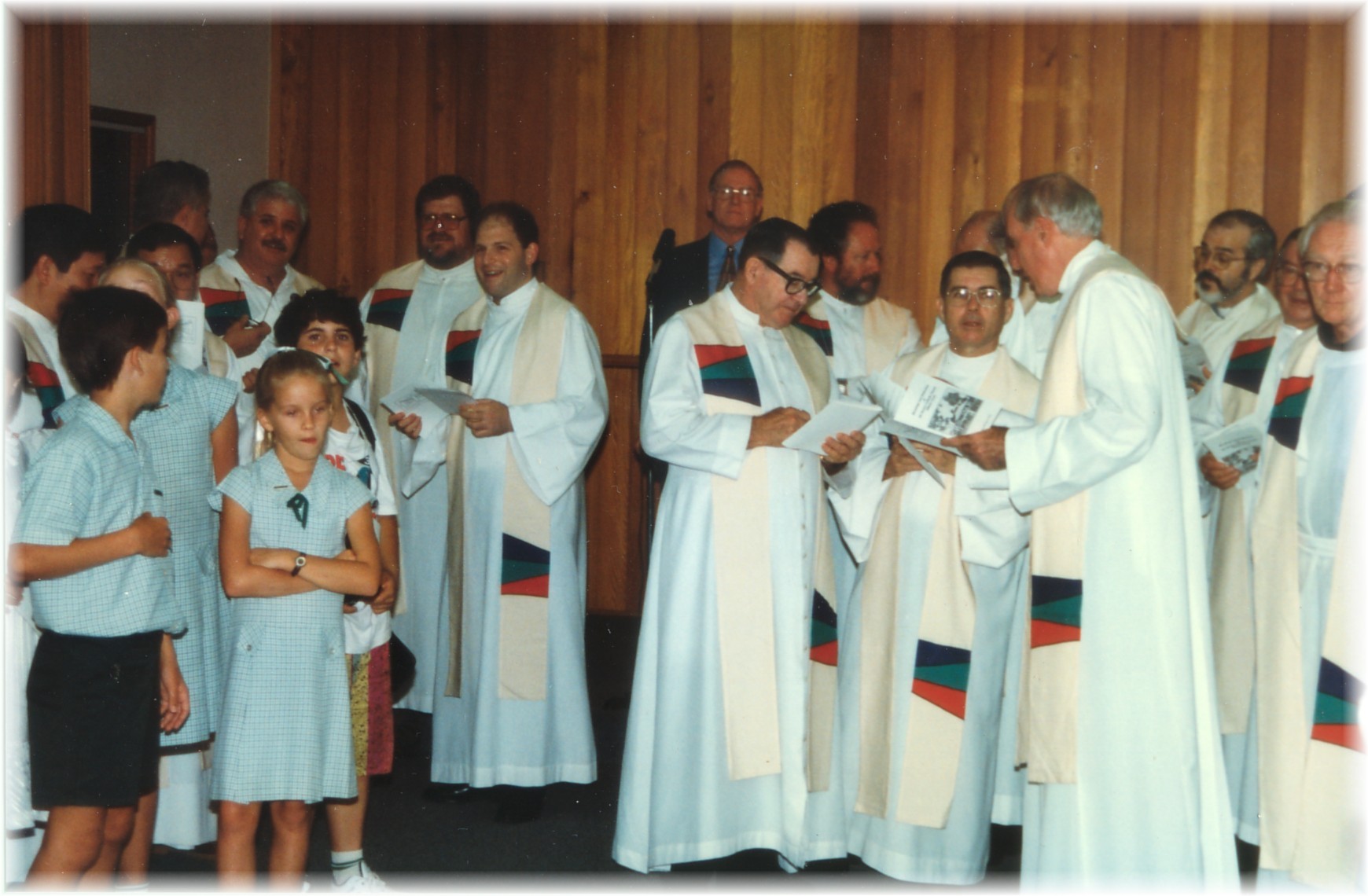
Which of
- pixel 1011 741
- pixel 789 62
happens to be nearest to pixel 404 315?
pixel 789 62

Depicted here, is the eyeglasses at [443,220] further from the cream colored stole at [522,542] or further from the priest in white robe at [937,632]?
the priest in white robe at [937,632]

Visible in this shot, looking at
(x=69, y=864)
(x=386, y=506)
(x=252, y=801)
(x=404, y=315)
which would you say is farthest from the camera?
(x=404, y=315)

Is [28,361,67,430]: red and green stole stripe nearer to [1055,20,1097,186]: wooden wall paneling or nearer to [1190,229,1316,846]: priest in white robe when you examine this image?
[1190,229,1316,846]: priest in white robe

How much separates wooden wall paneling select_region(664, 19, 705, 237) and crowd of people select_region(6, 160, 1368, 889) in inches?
72.6

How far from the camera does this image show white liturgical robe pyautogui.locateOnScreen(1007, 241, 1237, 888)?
3.34 m

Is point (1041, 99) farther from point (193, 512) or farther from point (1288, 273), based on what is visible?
point (193, 512)

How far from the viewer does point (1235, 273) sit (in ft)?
18.2

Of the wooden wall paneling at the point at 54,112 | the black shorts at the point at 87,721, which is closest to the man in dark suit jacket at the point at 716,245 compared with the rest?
the wooden wall paneling at the point at 54,112

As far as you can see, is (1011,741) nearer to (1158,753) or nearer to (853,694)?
(853,694)

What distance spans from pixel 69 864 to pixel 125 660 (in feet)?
1.52

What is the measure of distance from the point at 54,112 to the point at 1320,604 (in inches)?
Result: 172

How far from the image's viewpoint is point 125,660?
121 inches

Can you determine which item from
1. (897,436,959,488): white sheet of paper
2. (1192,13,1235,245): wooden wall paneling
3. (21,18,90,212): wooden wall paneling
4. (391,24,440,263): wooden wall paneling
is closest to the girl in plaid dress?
(897,436,959,488): white sheet of paper

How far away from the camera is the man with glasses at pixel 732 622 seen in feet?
13.1
